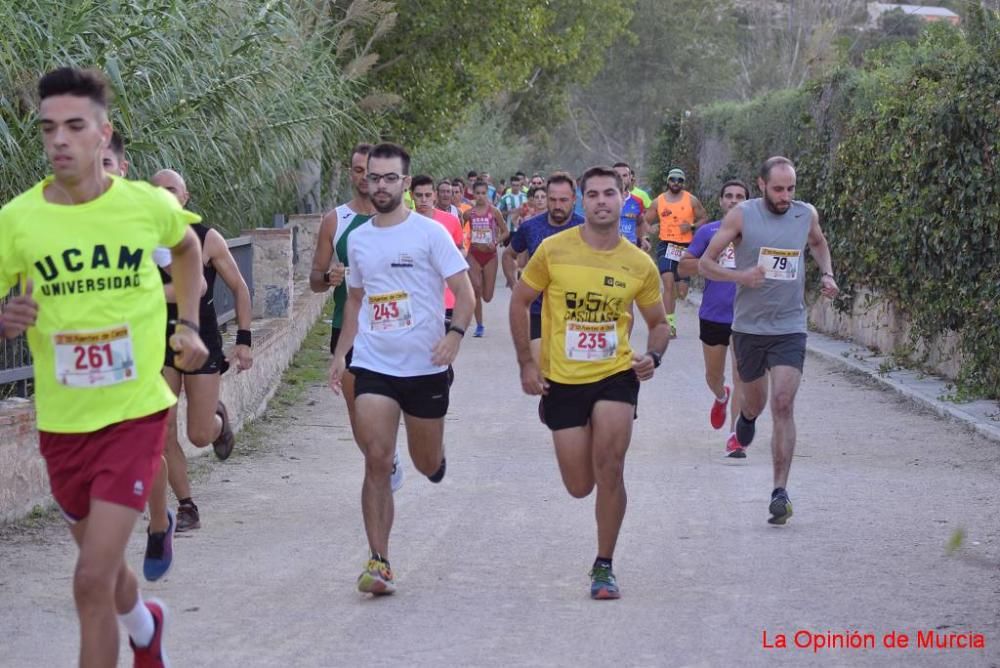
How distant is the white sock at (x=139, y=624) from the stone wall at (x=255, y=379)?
319 centimetres

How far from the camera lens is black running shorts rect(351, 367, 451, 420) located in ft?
24.0

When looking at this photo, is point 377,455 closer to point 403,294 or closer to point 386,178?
point 403,294

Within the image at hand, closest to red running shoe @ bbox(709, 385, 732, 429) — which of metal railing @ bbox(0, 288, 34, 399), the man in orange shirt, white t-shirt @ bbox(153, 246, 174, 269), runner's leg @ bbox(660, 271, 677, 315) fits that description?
metal railing @ bbox(0, 288, 34, 399)

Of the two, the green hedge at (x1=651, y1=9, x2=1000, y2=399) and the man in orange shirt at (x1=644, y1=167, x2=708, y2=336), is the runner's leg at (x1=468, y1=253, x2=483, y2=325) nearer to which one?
the man in orange shirt at (x1=644, y1=167, x2=708, y2=336)

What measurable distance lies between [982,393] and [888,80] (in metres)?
5.08

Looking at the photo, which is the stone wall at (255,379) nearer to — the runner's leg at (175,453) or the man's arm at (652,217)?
the runner's leg at (175,453)

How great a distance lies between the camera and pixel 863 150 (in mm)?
17547

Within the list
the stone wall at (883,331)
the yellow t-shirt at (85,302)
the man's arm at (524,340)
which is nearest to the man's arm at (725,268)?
the man's arm at (524,340)

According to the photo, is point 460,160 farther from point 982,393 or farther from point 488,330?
point 982,393

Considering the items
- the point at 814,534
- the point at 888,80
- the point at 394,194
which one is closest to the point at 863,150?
the point at 888,80

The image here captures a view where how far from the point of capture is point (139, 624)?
5.40 m

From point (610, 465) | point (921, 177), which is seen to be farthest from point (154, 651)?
point (921, 177)

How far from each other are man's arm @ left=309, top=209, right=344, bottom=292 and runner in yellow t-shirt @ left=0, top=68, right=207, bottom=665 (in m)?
3.77

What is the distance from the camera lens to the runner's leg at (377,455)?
23.7 ft
